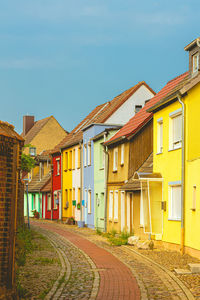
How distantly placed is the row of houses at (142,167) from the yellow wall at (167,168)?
0.04m

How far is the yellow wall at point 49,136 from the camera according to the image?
61062mm

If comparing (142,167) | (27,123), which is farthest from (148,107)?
(27,123)

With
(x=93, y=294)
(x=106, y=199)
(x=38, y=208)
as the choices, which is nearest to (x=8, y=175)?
(x=93, y=294)

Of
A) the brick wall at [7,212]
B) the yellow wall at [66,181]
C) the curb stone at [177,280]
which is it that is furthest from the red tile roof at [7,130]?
the yellow wall at [66,181]

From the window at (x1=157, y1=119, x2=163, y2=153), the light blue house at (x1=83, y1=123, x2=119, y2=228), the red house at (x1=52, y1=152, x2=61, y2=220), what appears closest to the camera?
the window at (x1=157, y1=119, x2=163, y2=153)

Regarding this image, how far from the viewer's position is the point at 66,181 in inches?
1791

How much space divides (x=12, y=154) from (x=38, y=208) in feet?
154

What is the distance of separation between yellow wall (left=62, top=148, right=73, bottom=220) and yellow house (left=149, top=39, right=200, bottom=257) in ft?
Result: 72.7

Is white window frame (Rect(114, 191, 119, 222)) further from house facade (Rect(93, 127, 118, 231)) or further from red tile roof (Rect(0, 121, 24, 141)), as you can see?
red tile roof (Rect(0, 121, 24, 141))

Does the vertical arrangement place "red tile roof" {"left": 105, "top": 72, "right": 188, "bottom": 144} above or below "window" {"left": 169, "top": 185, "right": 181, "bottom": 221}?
above

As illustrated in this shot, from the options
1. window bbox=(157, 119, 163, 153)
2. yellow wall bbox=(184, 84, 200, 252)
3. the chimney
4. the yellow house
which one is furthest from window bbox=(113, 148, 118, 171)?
the chimney

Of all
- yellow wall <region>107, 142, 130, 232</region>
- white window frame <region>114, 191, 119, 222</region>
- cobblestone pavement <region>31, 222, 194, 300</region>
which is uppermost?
yellow wall <region>107, 142, 130, 232</region>

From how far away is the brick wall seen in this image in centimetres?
870

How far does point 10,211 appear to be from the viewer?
8859 mm
